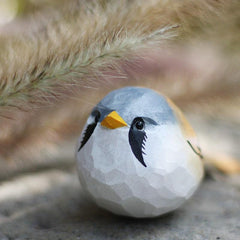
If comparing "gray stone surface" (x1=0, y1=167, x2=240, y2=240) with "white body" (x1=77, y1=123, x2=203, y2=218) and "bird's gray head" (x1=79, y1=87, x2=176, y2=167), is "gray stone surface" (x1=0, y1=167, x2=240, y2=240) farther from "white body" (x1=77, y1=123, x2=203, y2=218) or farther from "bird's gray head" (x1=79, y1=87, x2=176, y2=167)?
"bird's gray head" (x1=79, y1=87, x2=176, y2=167)

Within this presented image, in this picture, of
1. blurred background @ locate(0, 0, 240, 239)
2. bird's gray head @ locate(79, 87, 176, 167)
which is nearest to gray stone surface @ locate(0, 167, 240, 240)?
blurred background @ locate(0, 0, 240, 239)

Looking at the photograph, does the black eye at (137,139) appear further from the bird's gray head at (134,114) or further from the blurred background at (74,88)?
the blurred background at (74,88)

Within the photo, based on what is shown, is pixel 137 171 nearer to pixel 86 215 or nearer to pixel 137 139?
pixel 137 139

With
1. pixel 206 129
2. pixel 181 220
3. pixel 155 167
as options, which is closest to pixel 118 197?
pixel 155 167

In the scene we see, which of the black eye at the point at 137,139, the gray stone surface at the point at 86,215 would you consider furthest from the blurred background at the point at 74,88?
the black eye at the point at 137,139

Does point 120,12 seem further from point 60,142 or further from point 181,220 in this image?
point 181,220
